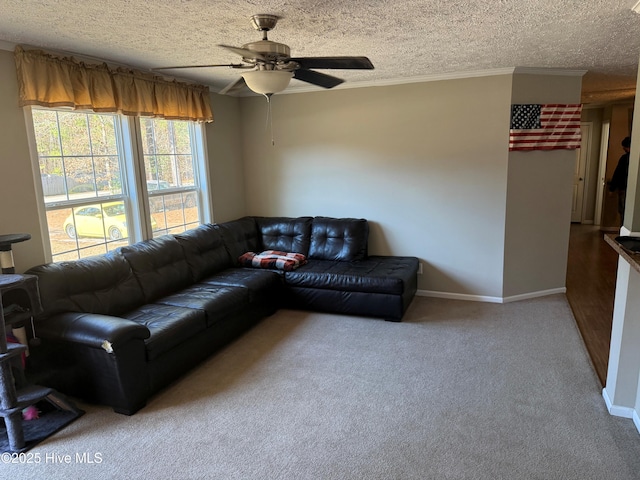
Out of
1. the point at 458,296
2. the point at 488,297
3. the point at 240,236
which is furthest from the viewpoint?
the point at 240,236

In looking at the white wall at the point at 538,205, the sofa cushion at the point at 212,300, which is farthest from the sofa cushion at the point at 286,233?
the white wall at the point at 538,205

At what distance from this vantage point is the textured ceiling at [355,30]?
7.41 ft

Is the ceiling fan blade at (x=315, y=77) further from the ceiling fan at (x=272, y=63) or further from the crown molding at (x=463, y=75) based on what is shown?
the crown molding at (x=463, y=75)

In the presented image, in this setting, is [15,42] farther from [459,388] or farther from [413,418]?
[459,388]

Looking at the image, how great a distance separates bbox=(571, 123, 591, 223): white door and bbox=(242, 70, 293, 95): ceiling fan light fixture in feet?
25.3

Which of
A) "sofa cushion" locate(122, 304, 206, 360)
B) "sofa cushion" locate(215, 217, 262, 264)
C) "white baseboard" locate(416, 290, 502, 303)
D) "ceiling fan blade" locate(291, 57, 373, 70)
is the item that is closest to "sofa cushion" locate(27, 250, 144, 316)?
"sofa cushion" locate(122, 304, 206, 360)

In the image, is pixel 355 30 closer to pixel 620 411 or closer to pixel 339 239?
pixel 339 239

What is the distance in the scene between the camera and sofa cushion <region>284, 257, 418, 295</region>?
3.96m

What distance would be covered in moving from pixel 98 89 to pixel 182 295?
1.73 metres

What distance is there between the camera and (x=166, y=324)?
293 centimetres

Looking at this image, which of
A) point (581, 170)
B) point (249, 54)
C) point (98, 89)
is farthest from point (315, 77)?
point (581, 170)

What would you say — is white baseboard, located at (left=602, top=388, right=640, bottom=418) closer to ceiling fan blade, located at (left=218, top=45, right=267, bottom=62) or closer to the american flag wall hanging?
the american flag wall hanging

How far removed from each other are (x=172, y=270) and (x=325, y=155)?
2130 millimetres

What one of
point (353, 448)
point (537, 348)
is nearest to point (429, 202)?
point (537, 348)
